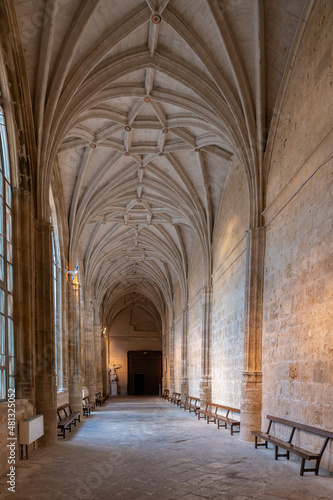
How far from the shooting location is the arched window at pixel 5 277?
777 centimetres

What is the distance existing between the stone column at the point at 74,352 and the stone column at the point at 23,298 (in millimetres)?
7524

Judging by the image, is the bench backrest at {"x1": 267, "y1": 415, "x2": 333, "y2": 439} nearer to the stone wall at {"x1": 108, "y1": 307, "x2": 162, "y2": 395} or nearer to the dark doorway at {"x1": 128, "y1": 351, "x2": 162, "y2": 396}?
the dark doorway at {"x1": 128, "y1": 351, "x2": 162, "y2": 396}

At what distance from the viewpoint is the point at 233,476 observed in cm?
646

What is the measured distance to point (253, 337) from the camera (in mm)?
10156

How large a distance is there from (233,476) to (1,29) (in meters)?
8.45

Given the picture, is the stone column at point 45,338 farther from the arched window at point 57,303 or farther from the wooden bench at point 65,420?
the arched window at point 57,303

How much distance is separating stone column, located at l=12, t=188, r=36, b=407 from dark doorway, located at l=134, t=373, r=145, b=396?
32.3m

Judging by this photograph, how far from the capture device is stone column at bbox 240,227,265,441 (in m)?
9.83

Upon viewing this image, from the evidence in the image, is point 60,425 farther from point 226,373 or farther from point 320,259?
point 320,259

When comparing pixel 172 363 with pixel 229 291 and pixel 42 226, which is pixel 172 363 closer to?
pixel 229 291

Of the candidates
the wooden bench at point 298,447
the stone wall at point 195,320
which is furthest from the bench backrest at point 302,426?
the stone wall at point 195,320

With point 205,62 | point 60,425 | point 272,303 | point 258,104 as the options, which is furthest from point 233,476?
point 205,62

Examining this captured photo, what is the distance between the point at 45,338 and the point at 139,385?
3220 cm

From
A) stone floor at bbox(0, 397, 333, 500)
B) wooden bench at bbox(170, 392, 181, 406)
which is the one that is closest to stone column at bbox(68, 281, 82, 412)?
stone floor at bbox(0, 397, 333, 500)
